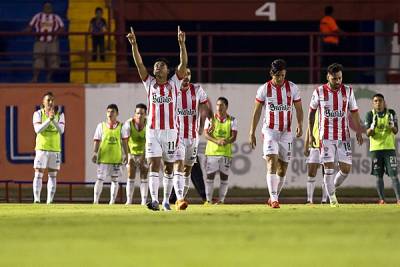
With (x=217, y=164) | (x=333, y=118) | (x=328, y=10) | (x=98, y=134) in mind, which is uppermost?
(x=328, y=10)

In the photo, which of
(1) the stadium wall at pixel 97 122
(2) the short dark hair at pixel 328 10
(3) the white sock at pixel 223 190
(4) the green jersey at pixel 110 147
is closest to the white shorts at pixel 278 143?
(3) the white sock at pixel 223 190

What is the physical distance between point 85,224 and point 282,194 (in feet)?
52.9

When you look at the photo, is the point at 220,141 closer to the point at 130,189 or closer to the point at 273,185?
the point at 130,189

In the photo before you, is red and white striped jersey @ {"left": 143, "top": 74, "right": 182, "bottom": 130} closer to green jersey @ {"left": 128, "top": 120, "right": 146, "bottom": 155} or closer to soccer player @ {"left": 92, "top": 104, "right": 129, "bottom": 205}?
green jersey @ {"left": 128, "top": 120, "right": 146, "bottom": 155}

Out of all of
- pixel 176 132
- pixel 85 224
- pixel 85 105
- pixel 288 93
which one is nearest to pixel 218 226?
pixel 85 224

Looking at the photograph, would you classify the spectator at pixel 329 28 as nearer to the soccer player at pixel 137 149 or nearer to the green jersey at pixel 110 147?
the green jersey at pixel 110 147

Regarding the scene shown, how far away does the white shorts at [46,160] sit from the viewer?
1158 inches

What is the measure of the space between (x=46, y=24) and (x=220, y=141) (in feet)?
23.2

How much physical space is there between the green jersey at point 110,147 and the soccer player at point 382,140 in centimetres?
500

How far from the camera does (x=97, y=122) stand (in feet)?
110

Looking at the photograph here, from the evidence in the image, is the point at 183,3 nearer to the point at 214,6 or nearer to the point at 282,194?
the point at 214,6

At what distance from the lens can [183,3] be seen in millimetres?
37250

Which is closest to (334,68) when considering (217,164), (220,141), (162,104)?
(162,104)

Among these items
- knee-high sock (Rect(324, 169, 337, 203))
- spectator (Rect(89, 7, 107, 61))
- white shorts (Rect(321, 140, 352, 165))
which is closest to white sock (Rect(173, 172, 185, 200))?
white shorts (Rect(321, 140, 352, 165))
